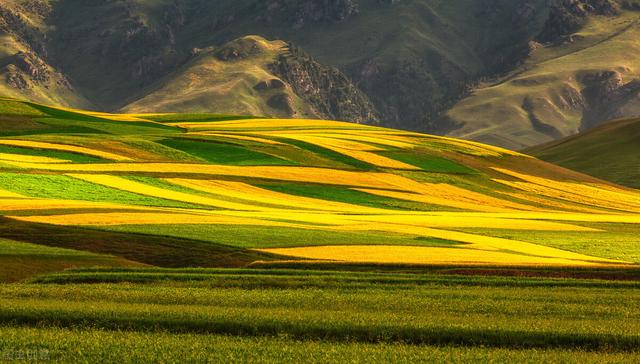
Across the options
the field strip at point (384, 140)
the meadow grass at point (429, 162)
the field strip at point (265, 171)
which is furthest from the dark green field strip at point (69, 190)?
the field strip at point (384, 140)

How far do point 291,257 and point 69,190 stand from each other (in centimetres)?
3407

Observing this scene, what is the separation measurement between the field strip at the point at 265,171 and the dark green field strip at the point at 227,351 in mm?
66366

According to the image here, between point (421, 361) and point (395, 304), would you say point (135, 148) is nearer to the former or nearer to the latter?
point (395, 304)

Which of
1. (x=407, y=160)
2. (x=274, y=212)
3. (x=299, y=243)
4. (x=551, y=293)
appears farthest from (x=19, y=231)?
(x=407, y=160)

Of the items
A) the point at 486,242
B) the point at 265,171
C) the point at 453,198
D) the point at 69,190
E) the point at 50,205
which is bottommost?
the point at 453,198

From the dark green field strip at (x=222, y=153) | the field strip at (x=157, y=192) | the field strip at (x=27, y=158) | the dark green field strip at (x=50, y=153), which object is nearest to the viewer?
the field strip at (x=157, y=192)

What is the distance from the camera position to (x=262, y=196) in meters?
98.6

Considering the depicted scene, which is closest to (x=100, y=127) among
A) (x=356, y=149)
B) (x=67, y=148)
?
(x=67, y=148)

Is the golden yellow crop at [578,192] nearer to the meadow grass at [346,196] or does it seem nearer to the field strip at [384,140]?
the field strip at [384,140]

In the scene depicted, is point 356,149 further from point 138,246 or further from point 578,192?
point 138,246

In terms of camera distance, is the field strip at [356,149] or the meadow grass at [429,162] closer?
the field strip at [356,149]

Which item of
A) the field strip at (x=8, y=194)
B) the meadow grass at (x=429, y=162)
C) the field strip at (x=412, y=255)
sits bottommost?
the meadow grass at (x=429, y=162)

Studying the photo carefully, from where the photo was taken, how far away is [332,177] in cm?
11594

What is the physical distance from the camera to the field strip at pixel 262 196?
95.1m
